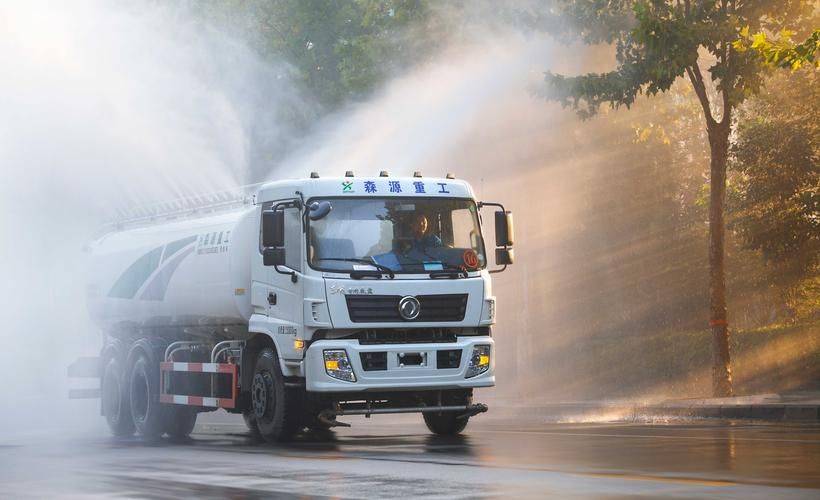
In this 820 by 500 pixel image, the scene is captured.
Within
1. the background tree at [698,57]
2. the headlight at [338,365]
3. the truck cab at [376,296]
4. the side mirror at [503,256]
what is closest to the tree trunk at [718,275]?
the background tree at [698,57]

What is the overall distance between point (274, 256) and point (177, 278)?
3856 mm

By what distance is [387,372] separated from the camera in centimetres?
1806

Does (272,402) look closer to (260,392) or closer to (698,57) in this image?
(260,392)

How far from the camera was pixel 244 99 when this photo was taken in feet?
129

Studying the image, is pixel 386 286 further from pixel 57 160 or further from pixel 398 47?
pixel 398 47

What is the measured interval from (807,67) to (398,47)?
9224 mm

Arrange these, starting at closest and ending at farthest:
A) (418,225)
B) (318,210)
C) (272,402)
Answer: (318,210) → (418,225) → (272,402)

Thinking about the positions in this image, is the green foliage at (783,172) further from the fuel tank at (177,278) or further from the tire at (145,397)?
the tire at (145,397)

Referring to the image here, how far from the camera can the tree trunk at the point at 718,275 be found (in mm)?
26547

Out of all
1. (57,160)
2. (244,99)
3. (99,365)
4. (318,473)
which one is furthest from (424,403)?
(244,99)

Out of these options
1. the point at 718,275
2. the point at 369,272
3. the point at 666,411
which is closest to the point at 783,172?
the point at 718,275

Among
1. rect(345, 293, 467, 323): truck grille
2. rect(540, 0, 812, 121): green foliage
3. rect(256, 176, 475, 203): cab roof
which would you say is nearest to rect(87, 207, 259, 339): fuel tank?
rect(256, 176, 475, 203): cab roof

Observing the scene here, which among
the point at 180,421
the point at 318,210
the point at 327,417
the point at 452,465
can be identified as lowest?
the point at 452,465

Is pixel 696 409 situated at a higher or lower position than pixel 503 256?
lower
